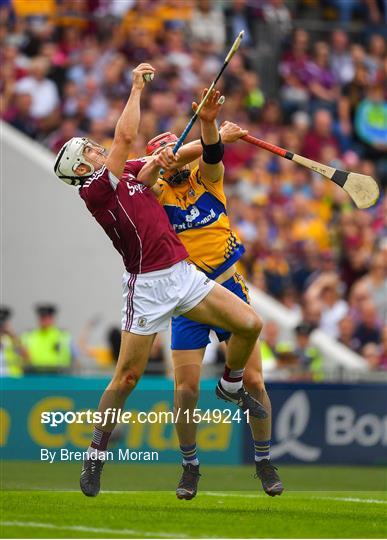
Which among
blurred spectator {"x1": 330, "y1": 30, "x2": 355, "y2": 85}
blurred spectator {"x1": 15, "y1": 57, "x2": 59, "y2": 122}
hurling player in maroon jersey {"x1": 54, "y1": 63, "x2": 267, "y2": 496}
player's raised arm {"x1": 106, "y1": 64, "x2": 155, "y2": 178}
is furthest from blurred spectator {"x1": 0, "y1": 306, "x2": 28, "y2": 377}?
blurred spectator {"x1": 330, "y1": 30, "x2": 355, "y2": 85}

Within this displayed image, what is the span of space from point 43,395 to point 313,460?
305 cm

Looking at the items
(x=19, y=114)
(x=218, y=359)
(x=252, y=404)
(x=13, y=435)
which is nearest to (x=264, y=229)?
(x=218, y=359)

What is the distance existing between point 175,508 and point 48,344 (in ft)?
21.4

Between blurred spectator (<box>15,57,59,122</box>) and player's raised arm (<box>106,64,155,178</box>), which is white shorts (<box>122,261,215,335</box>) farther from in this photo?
blurred spectator (<box>15,57,59,122</box>)

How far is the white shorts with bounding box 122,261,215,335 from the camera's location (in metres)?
10.0

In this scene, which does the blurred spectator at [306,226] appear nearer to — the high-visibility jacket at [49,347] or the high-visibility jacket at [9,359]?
the high-visibility jacket at [49,347]

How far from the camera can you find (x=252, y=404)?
10523 mm

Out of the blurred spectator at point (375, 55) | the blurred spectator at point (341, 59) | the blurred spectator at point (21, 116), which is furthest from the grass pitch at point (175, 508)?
the blurred spectator at point (375, 55)

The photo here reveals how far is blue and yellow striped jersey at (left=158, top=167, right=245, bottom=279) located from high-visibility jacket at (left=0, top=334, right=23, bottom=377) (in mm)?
5159

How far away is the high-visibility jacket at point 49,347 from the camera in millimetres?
16312

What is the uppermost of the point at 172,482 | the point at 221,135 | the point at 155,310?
the point at 221,135

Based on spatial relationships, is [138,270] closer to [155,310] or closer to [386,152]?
[155,310]

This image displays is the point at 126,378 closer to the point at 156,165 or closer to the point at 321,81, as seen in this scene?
the point at 156,165

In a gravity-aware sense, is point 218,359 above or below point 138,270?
below
